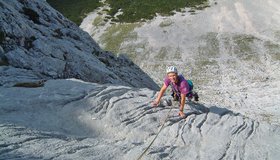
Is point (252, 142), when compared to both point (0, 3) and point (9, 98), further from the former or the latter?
point (0, 3)

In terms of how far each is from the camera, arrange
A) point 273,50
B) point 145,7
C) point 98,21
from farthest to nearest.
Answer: point 145,7
point 98,21
point 273,50

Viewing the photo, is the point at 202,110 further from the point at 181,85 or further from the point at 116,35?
the point at 116,35

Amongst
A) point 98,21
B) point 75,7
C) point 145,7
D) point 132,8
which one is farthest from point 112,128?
point 75,7

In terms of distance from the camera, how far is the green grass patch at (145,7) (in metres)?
50.8

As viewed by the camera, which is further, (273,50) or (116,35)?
(116,35)

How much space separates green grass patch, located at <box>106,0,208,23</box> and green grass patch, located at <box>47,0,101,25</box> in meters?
3.30

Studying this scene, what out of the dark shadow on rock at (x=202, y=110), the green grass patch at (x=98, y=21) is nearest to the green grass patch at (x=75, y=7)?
the green grass patch at (x=98, y=21)

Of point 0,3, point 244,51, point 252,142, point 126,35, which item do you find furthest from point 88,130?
point 126,35

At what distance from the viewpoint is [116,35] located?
4725 cm

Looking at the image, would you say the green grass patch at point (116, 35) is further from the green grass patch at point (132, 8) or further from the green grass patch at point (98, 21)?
the green grass patch at point (98, 21)

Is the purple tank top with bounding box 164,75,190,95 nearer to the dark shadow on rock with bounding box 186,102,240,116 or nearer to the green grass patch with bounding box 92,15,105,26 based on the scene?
the dark shadow on rock with bounding box 186,102,240,116

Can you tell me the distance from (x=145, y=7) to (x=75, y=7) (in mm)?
11357

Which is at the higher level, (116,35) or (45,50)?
(116,35)

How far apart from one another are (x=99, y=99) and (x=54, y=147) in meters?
4.30
